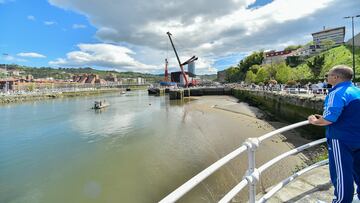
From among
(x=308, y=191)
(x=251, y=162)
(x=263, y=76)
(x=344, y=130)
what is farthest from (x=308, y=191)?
(x=263, y=76)

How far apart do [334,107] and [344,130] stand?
10.8 inches

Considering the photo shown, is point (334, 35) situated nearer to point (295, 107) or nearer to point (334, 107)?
point (295, 107)

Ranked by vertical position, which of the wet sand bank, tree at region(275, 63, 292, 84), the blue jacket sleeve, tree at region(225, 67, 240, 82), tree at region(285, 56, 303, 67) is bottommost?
the wet sand bank

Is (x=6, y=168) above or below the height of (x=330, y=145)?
below

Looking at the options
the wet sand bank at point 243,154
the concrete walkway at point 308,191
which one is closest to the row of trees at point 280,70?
→ the wet sand bank at point 243,154

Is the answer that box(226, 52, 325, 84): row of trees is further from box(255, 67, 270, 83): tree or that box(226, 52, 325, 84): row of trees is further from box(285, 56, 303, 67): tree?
box(285, 56, 303, 67): tree

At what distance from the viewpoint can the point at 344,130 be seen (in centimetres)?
232

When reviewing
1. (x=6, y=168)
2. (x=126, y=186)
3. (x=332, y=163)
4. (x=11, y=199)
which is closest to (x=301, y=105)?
(x=126, y=186)

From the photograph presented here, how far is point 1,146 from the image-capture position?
50.5 feet

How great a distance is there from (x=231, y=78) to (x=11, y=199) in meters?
115

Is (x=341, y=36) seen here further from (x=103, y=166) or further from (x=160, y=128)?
(x=103, y=166)

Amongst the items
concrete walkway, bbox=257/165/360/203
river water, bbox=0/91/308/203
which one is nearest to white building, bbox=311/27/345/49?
river water, bbox=0/91/308/203

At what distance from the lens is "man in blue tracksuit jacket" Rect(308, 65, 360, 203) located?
7.46 ft

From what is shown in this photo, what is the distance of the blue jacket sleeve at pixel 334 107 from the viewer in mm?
2256
